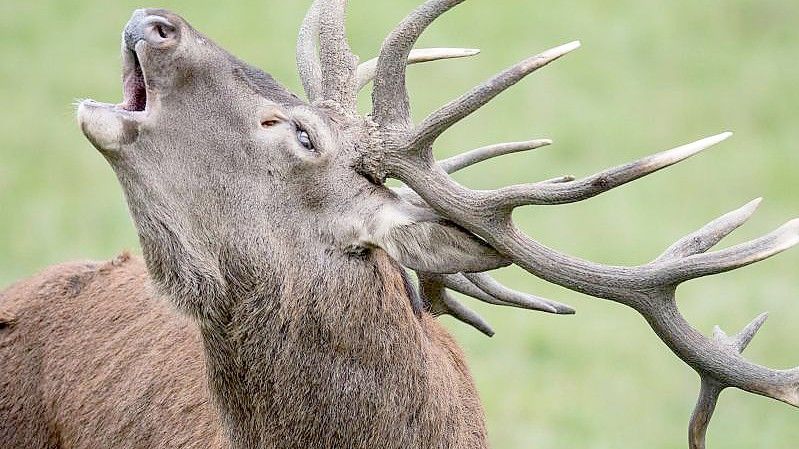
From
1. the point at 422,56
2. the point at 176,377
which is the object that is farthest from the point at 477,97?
the point at 176,377

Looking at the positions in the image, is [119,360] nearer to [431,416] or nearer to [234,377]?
[234,377]

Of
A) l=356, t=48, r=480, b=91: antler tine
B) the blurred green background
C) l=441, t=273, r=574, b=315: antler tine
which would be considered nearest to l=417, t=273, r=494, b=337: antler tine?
l=441, t=273, r=574, b=315: antler tine

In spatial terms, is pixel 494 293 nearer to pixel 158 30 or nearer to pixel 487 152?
pixel 487 152

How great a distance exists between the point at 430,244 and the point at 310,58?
0.94 m

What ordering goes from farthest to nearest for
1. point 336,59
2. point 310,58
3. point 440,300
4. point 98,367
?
point 98,367 < point 440,300 < point 310,58 < point 336,59

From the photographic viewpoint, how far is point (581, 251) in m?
10.2

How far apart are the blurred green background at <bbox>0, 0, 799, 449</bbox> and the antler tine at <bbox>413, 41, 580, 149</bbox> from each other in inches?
156

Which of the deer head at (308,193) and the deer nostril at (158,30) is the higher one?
the deer nostril at (158,30)

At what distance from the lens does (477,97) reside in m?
3.97

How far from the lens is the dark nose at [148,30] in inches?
159

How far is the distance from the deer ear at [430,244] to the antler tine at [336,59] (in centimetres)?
49

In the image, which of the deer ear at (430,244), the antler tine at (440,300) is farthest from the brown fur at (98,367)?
the deer ear at (430,244)

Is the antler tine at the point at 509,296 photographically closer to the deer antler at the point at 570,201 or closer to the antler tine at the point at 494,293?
the antler tine at the point at 494,293

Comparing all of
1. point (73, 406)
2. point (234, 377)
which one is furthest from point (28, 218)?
point (234, 377)
